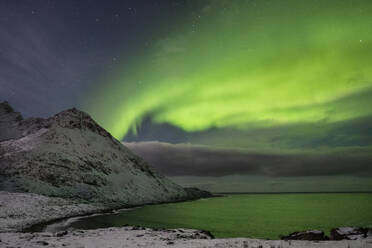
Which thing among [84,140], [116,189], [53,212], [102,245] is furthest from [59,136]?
[102,245]

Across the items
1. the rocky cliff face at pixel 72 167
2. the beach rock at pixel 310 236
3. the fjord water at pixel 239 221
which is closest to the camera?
the beach rock at pixel 310 236

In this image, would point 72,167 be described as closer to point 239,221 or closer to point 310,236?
point 239,221

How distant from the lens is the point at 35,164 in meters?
119

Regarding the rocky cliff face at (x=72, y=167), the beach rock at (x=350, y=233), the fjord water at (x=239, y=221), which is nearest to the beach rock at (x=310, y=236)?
the beach rock at (x=350, y=233)

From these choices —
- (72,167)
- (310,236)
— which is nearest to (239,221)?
(310,236)

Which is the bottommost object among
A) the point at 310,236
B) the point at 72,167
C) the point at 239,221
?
the point at 239,221

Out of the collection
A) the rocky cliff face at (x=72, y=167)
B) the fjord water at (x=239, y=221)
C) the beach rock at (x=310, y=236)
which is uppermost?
the rocky cliff face at (x=72, y=167)

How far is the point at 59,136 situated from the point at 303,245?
533 ft

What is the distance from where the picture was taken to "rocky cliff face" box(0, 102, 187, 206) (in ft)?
358

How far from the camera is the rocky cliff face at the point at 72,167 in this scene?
109106mm

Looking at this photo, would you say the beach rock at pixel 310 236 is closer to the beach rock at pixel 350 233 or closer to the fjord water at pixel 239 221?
the beach rock at pixel 350 233

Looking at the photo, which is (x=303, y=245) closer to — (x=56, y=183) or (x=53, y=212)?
(x=53, y=212)

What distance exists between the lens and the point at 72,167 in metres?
134

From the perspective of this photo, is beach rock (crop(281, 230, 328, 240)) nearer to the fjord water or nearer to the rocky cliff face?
the fjord water
